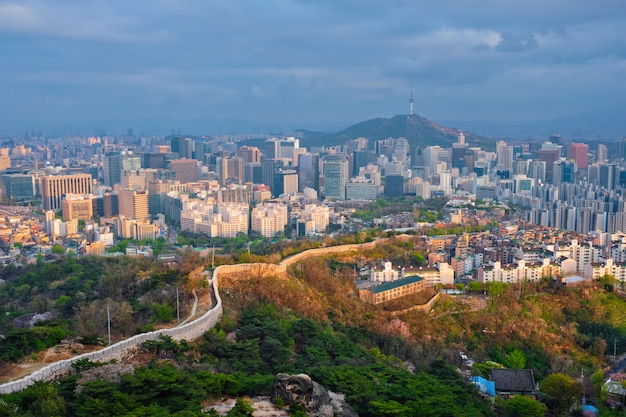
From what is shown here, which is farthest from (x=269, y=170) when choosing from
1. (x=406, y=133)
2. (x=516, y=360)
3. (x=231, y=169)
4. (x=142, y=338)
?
(x=142, y=338)

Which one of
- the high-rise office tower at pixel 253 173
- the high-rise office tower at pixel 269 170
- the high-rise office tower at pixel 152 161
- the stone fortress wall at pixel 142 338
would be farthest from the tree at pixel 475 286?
the high-rise office tower at pixel 152 161

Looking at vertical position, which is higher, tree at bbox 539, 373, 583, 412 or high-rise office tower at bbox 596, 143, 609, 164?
high-rise office tower at bbox 596, 143, 609, 164

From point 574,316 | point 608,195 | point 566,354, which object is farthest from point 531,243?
point 608,195

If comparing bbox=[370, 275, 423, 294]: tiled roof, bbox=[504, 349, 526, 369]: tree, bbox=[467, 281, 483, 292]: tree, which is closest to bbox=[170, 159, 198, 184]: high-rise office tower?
bbox=[370, 275, 423, 294]: tiled roof

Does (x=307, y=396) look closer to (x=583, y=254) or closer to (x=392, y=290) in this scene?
(x=392, y=290)

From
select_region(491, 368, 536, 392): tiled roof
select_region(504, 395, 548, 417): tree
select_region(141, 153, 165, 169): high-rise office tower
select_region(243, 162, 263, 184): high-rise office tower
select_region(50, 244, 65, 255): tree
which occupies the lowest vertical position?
select_region(50, 244, 65, 255): tree

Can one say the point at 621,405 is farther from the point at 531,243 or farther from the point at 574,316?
the point at 531,243

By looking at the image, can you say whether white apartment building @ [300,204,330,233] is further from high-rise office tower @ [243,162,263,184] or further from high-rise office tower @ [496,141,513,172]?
high-rise office tower @ [496,141,513,172]
